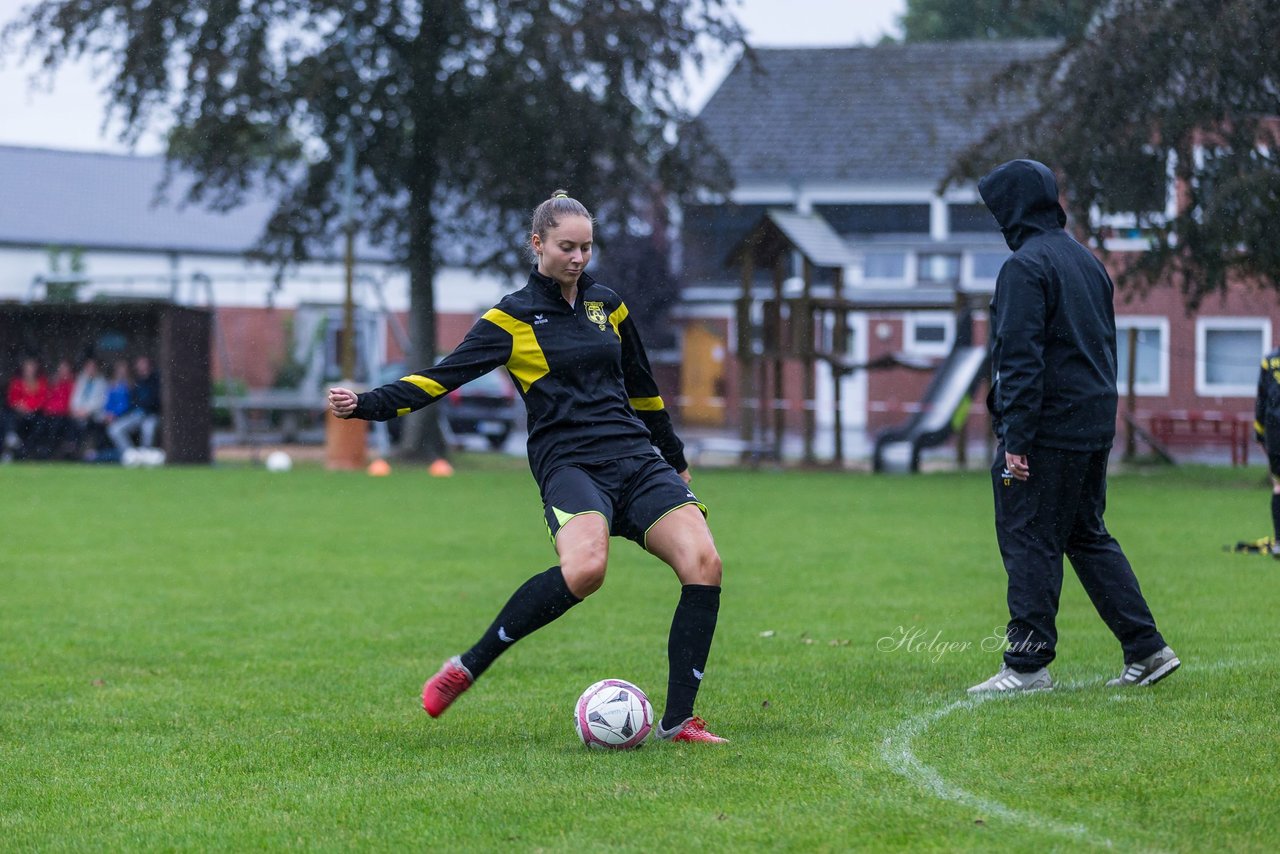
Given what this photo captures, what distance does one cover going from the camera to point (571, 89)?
2558cm

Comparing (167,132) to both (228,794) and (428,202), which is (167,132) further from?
(228,794)

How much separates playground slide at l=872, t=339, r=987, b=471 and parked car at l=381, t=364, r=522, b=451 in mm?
10149

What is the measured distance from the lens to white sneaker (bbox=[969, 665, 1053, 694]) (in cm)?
646

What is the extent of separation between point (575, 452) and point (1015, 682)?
2.09 metres

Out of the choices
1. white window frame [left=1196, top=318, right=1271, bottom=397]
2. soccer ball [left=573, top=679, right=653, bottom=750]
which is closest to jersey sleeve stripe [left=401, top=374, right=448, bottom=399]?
soccer ball [left=573, top=679, right=653, bottom=750]

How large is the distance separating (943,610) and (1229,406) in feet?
94.3

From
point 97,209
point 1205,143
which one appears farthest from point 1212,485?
point 97,209

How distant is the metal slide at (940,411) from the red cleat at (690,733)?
766 inches

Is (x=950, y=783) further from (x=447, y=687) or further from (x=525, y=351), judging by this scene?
(x=525, y=351)

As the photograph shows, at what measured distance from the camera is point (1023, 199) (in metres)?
6.56

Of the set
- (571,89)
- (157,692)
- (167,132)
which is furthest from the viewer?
(167,132)

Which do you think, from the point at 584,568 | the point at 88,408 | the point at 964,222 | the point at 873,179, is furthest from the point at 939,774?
the point at 964,222

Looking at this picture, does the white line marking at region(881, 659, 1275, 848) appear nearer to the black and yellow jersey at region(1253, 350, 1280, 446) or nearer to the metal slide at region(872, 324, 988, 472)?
the black and yellow jersey at region(1253, 350, 1280, 446)

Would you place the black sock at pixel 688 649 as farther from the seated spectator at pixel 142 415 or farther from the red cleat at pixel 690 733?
the seated spectator at pixel 142 415
